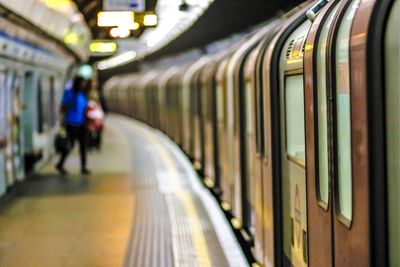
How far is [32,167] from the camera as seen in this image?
1286cm

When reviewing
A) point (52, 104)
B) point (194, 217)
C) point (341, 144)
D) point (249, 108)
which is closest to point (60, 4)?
point (52, 104)

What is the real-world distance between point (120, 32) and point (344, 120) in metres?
8.89

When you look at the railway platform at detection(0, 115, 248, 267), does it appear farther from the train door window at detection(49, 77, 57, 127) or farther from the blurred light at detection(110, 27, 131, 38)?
the train door window at detection(49, 77, 57, 127)

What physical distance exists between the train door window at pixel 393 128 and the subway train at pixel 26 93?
6.55m

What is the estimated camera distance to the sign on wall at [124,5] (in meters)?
11.0

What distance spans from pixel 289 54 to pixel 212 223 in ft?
13.0

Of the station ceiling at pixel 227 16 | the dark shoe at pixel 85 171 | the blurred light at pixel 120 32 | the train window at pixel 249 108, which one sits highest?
the station ceiling at pixel 227 16

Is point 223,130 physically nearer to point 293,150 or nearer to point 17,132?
point 17,132

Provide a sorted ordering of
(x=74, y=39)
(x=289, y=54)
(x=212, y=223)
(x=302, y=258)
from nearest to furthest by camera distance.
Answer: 1. (x=302, y=258)
2. (x=289, y=54)
3. (x=212, y=223)
4. (x=74, y=39)

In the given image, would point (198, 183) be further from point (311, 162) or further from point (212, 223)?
point (311, 162)

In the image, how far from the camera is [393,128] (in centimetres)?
278

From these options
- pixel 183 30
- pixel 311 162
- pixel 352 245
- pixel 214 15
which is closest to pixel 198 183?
pixel 214 15

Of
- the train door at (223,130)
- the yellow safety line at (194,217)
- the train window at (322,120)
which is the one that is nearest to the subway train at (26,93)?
the yellow safety line at (194,217)

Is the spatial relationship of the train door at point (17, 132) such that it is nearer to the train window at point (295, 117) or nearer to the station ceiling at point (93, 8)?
the station ceiling at point (93, 8)
